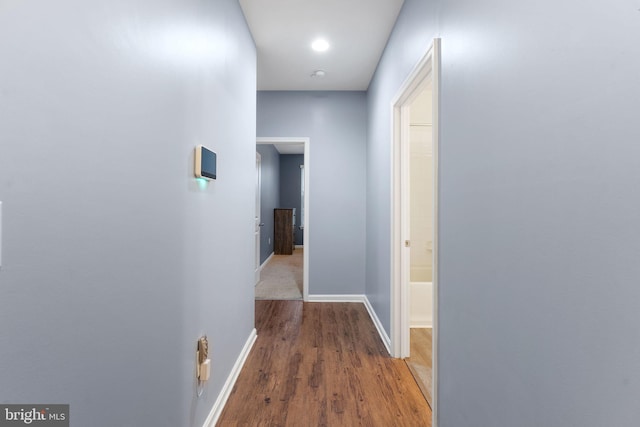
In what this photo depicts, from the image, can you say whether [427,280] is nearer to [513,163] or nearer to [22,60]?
[513,163]

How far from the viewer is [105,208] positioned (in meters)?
0.87

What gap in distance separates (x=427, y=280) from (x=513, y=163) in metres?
2.76

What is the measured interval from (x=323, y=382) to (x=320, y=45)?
284 cm

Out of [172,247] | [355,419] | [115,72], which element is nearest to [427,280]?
[355,419]

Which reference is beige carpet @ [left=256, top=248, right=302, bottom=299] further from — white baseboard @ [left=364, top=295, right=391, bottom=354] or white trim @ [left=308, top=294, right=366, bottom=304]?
white baseboard @ [left=364, top=295, right=391, bottom=354]

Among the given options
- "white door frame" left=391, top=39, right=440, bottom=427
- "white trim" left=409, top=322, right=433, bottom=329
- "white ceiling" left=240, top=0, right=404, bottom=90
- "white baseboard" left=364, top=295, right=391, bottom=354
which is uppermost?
"white ceiling" left=240, top=0, right=404, bottom=90

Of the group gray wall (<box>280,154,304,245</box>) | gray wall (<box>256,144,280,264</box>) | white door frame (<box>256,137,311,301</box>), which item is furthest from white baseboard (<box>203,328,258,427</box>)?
gray wall (<box>280,154,304,245</box>)

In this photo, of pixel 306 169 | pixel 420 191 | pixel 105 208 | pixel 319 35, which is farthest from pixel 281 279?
pixel 105 208

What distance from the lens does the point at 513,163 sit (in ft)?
3.18

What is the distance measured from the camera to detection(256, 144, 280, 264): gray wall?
6419 mm

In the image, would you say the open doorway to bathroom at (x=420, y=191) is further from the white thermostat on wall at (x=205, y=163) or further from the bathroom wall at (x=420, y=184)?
the white thermostat on wall at (x=205, y=163)

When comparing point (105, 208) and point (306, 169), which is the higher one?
point (306, 169)

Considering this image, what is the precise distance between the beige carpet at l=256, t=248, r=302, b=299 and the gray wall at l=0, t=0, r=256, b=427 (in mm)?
2771

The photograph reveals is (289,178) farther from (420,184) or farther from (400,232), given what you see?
(400,232)
